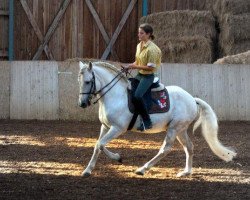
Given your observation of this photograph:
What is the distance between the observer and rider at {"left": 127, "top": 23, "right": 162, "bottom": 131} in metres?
9.66

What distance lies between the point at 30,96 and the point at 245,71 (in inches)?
266

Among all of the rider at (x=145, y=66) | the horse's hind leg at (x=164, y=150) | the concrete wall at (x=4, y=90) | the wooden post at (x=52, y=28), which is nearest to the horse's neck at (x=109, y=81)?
the rider at (x=145, y=66)

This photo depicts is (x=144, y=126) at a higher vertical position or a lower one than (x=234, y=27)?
lower

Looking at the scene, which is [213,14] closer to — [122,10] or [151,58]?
[122,10]

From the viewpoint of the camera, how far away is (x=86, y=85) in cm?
956

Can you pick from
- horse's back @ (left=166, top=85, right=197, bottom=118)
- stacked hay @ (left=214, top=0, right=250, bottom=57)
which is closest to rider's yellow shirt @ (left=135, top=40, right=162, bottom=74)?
horse's back @ (left=166, top=85, right=197, bottom=118)

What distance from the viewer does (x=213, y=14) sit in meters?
22.8

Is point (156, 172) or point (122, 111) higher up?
point (122, 111)

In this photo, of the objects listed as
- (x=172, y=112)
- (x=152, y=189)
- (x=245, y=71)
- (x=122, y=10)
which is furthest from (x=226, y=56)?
(x=152, y=189)

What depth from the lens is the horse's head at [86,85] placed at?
31.2ft

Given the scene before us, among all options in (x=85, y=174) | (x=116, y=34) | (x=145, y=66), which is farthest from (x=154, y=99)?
(x=116, y=34)

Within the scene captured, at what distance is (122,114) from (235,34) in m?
12.9

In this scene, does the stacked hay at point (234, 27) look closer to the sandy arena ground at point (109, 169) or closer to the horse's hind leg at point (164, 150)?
the sandy arena ground at point (109, 169)

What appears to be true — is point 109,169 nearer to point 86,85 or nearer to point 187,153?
point 187,153
